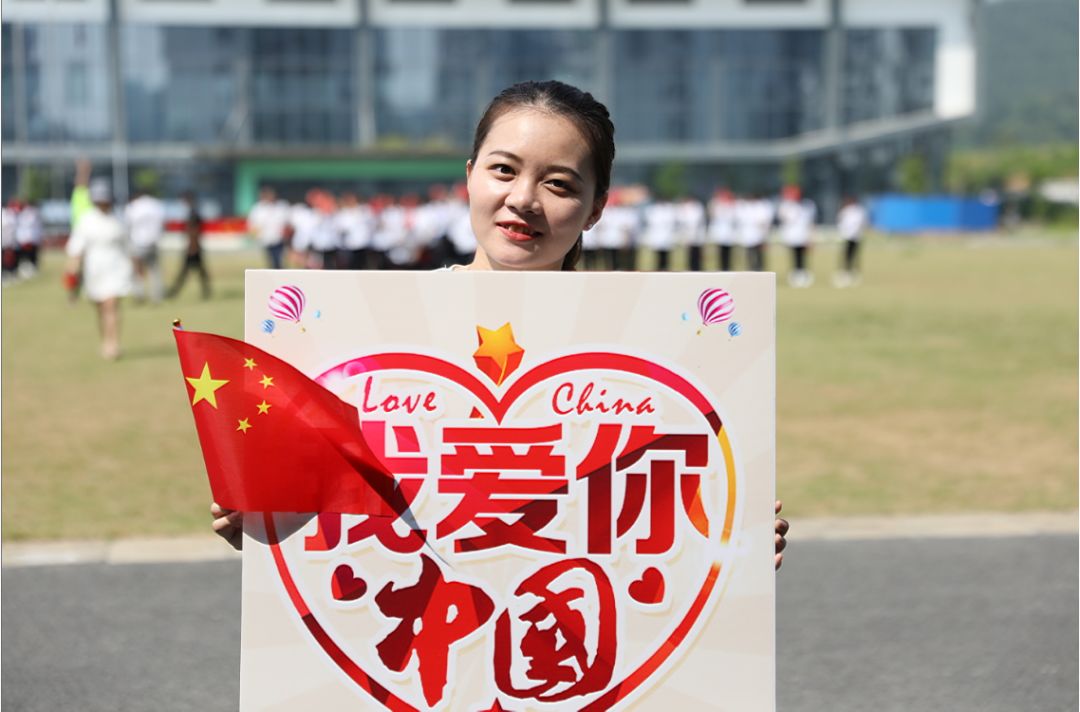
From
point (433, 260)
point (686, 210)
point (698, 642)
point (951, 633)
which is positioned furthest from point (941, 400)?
point (686, 210)

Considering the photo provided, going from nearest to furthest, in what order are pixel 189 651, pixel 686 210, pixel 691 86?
1. pixel 189 651
2. pixel 686 210
3. pixel 691 86

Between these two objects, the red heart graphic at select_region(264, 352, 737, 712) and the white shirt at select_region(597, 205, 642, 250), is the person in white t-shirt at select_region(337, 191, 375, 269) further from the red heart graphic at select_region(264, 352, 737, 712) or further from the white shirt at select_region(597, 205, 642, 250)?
the red heart graphic at select_region(264, 352, 737, 712)

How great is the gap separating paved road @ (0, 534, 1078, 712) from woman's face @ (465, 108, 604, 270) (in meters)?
2.16

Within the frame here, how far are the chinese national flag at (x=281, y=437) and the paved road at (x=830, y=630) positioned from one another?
88.3 inches

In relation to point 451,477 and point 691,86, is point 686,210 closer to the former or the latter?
point 451,477

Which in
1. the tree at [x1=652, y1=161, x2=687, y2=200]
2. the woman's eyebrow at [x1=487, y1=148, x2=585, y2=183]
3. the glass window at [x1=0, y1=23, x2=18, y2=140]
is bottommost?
the woman's eyebrow at [x1=487, y1=148, x2=585, y2=183]

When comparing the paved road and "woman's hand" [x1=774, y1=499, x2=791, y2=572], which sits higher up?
"woman's hand" [x1=774, y1=499, x2=791, y2=572]

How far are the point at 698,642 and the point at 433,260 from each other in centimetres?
2253

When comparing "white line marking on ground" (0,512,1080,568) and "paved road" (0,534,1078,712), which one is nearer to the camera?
"paved road" (0,534,1078,712)

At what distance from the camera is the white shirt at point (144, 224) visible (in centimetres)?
1950

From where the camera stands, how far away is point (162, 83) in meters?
54.0

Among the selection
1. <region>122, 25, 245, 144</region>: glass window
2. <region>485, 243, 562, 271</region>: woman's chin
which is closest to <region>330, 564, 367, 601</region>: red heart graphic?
<region>485, 243, 562, 271</region>: woman's chin

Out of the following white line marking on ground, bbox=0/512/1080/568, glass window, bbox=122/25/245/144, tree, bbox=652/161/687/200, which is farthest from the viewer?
tree, bbox=652/161/687/200

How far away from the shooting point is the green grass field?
6.88 m
